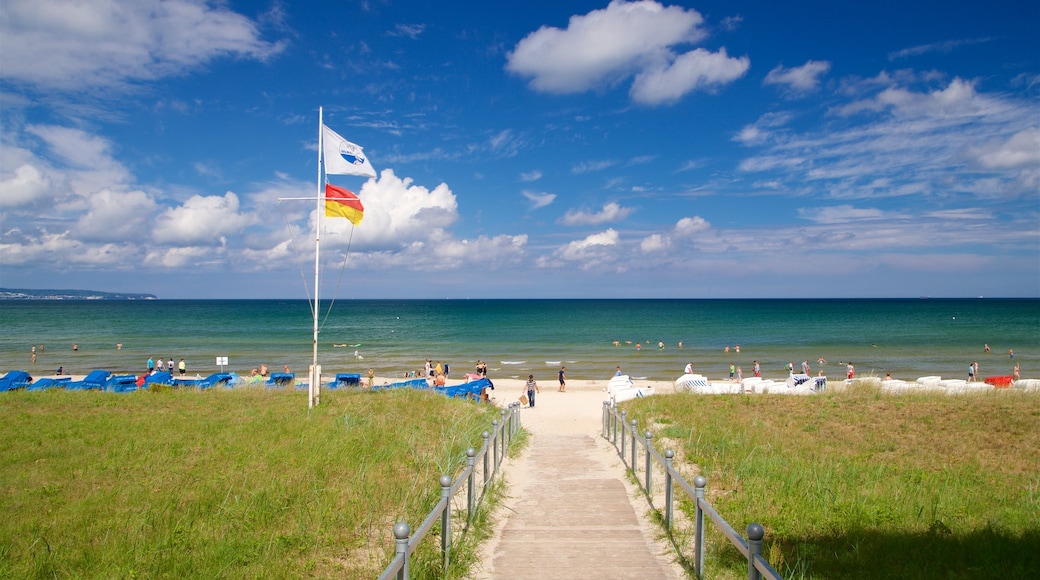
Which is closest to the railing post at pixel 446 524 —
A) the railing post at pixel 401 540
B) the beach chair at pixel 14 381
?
the railing post at pixel 401 540

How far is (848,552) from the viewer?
5797 mm

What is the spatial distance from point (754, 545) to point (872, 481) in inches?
207

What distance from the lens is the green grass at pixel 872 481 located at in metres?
5.71

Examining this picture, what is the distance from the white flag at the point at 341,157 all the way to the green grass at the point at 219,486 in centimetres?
626

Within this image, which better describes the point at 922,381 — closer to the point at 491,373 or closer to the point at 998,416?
the point at 998,416

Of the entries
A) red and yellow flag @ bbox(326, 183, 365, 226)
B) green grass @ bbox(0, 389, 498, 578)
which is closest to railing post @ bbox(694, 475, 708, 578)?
green grass @ bbox(0, 389, 498, 578)

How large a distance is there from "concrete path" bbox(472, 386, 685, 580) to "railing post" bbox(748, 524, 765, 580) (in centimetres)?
149

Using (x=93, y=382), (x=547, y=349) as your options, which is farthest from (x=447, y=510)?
(x=547, y=349)

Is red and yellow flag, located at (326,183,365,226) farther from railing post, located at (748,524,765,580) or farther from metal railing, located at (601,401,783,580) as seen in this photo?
railing post, located at (748,524,765,580)

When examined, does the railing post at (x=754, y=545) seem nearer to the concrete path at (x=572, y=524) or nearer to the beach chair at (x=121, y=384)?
the concrete path at (x=572, y=524)

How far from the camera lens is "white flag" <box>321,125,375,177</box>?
16.3m

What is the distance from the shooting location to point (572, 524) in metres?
7.39

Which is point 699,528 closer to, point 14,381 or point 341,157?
point 341,157

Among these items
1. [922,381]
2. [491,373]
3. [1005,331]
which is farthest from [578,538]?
[1005,331]
